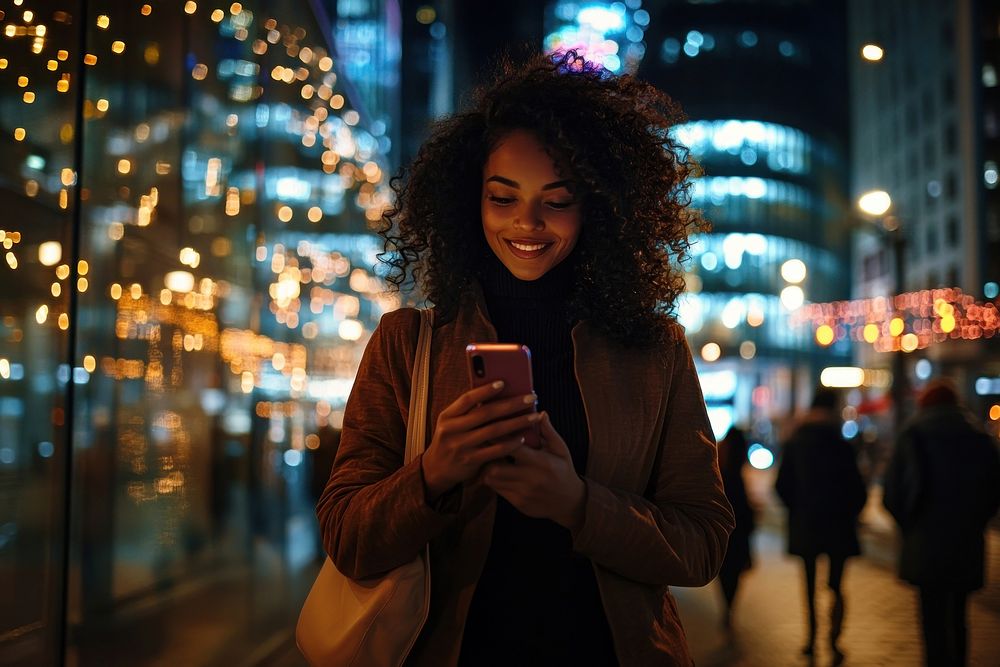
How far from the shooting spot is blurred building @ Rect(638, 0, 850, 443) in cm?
8025

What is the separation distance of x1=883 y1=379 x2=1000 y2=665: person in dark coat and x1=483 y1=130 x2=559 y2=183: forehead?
574cm

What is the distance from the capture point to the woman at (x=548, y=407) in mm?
1847

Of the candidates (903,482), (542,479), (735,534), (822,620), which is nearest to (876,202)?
(822,620)

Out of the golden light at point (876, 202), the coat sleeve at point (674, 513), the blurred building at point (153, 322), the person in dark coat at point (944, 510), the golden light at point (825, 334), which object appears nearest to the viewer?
the coat sleeve at point (674, 513)

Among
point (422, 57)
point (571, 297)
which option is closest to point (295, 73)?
point (571, 297)

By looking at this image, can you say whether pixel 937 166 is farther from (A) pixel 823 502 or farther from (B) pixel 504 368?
(B) pixel 504 368

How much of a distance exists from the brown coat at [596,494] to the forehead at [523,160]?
1.06ft

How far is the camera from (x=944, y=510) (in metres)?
6.77

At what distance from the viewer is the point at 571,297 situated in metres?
2.34

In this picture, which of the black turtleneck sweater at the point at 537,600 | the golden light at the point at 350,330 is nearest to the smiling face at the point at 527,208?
the black turtleneck sweater at the point at 537,600

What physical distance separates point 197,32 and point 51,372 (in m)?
4.59

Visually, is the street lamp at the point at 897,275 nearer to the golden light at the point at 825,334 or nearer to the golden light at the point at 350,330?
the golden light at the point at 350,330

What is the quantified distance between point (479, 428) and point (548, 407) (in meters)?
A: 0.52

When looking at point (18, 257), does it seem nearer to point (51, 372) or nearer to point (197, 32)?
point (51, 372)
